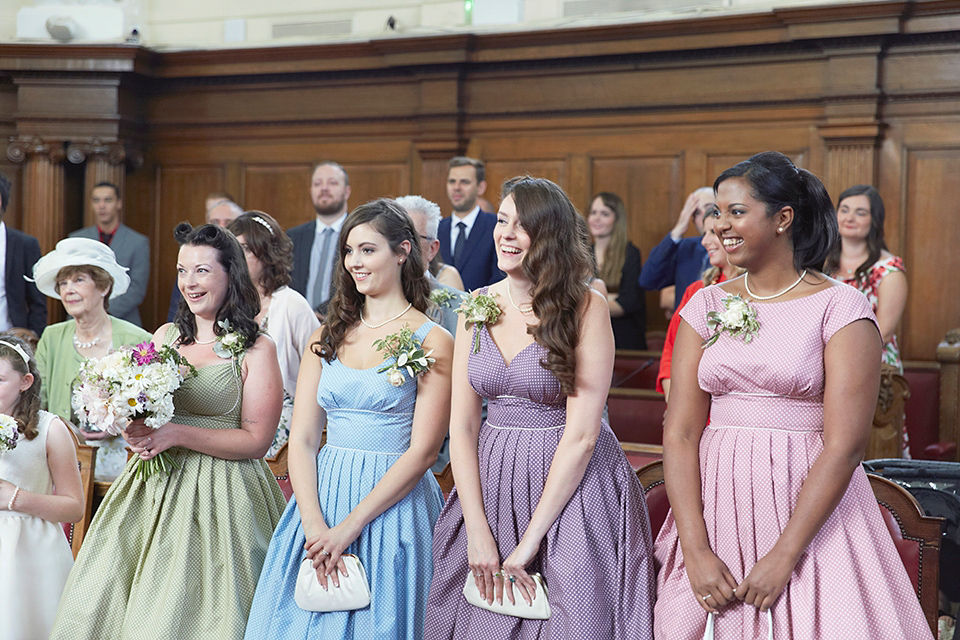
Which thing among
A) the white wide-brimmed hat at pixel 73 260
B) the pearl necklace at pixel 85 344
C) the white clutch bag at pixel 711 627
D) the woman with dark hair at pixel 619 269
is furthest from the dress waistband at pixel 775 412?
the woman with dark hair at pixel 619 269

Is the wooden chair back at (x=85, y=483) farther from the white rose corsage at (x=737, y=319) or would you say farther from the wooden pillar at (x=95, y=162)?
the wooden pillar at (x=95, y=162)

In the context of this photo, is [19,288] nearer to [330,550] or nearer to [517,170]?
[517,170]

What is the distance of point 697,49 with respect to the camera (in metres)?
6.23

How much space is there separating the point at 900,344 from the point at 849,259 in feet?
5.28

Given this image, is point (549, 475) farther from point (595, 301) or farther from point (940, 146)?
point (940, 146)

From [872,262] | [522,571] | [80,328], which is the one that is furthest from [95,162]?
[522,571]

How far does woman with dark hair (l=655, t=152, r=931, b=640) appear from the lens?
2.04m

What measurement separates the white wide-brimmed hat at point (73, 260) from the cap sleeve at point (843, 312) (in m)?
2.80

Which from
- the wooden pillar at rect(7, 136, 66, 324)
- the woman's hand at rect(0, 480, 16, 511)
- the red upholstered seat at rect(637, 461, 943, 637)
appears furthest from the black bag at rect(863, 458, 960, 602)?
the wooden pillar at rect(7, 136, 66, 324)

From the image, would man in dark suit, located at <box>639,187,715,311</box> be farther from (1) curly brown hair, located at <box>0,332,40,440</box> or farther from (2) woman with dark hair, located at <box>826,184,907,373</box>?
(1) curly brown hair, located at <box>0,332,40,440</box>

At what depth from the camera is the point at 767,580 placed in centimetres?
203

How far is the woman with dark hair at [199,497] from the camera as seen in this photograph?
Answer: 2.62m

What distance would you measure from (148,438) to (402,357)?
0.72 m

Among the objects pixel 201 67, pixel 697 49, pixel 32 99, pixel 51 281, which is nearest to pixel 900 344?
pixel 697 49
